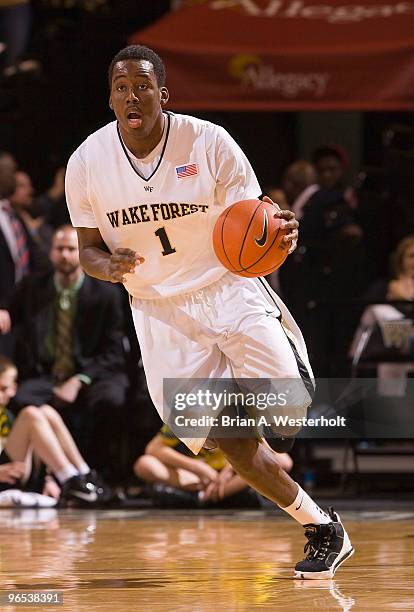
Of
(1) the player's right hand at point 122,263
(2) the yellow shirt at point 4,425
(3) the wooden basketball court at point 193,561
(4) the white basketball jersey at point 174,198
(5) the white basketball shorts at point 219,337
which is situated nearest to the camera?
(3) the wooden basketball court at point 193,561

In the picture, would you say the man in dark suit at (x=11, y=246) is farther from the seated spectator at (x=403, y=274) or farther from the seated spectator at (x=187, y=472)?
the seated spectator at (x=403, y=274)

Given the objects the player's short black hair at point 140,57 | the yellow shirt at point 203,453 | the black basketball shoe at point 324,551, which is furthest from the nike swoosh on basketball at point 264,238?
the yellow shirt at point 203,453

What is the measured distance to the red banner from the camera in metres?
9.88

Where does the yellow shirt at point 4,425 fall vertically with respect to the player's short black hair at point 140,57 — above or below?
below

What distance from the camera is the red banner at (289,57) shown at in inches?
389

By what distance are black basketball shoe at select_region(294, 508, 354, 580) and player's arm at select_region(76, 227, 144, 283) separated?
1385 mm

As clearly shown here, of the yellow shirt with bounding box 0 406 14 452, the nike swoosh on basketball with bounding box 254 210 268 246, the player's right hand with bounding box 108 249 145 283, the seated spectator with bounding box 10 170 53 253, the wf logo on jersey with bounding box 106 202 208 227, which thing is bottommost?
the yellow shirt with bounding box 0 406 14 452

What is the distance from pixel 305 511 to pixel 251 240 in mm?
1210

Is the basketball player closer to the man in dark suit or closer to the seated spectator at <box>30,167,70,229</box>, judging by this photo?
the man in dark suit

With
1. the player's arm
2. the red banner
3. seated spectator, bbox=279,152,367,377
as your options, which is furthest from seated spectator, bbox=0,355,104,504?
the player's arm

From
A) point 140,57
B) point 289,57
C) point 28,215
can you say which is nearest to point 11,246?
point 28,215

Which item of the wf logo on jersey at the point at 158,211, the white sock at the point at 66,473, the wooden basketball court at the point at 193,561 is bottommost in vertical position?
the wooden basketball court at the point at 193,561

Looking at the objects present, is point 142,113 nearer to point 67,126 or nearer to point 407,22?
point 407,22

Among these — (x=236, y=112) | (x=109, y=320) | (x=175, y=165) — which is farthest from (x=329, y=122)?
(x=175, y=165)
